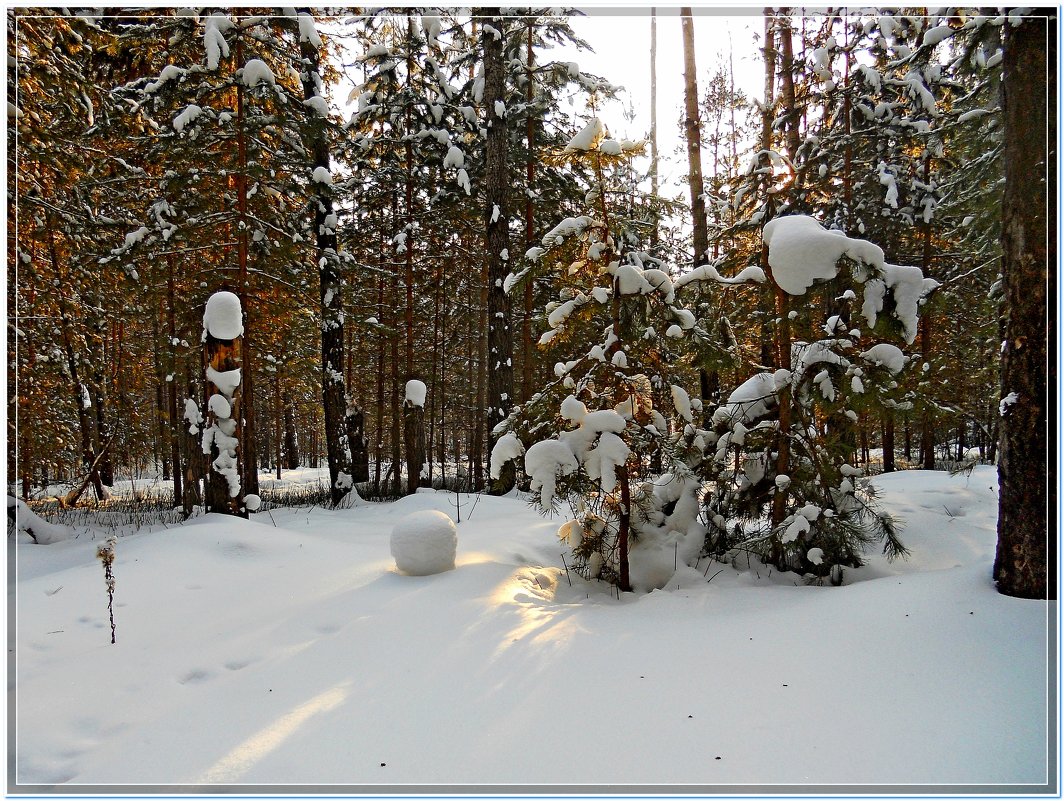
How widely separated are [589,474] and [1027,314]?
10.4ft

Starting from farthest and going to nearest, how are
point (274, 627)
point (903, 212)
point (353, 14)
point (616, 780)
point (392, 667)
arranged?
1. point (353, 14)
2. point (903, 212)
3. point (274, 627)
4. point (392, 667)
5. point (616, 780)

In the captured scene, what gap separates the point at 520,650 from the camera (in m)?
3.46

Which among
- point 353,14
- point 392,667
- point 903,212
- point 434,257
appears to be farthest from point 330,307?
point 903,212

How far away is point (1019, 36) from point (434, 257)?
11.8 metres

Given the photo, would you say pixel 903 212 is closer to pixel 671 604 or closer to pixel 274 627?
pixel 671 604

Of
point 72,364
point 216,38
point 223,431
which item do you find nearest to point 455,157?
point 216,38

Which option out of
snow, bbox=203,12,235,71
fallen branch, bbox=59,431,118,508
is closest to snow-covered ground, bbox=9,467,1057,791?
fallen branch, bbox=59,431,118,508

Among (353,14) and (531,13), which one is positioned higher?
(353,14)

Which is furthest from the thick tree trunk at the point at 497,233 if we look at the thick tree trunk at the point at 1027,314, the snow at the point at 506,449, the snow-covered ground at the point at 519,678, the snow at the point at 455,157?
the thick tree trunk at the point at 1027,314

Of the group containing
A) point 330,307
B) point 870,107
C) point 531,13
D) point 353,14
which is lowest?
point 330,307

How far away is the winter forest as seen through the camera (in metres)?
2.62

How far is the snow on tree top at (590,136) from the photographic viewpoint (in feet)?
14.1

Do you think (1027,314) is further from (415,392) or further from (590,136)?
(415,392)

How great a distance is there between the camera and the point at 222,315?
645 centimetres
